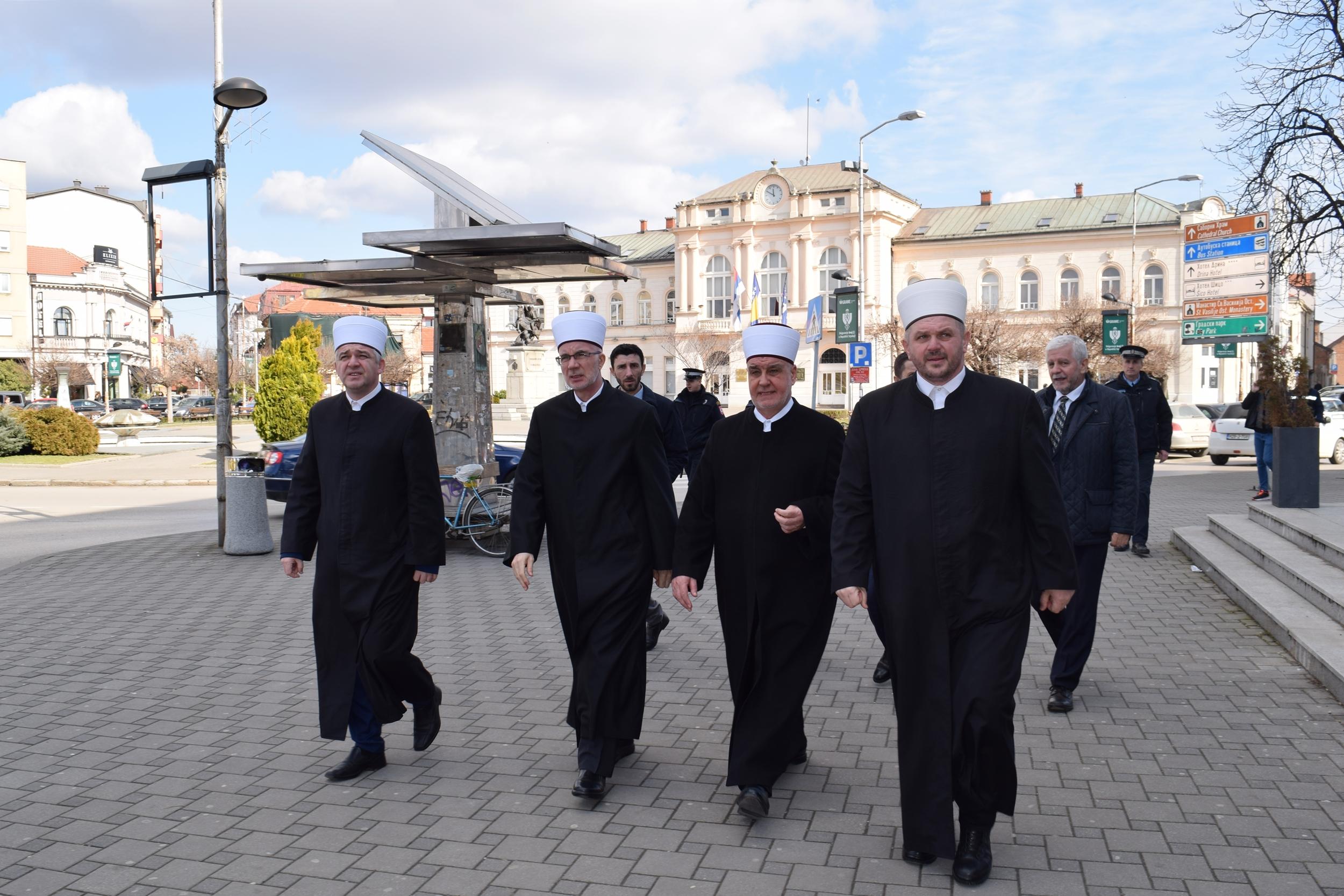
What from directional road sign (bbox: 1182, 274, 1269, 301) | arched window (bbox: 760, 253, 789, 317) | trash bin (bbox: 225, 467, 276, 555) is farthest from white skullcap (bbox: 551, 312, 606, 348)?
arched window (bbox: 760, 253, 789, 317)

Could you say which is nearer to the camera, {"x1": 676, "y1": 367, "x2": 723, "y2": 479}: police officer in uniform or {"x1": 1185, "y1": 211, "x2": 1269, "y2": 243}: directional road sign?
{"x1": 676, "y1": 367, "x2": 723, "y2": 479}: police officer in uniform

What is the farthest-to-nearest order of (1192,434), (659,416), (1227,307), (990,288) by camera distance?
(990,288) < (1192,434) < (1227,307) < (659,416)

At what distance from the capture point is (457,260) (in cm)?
1076

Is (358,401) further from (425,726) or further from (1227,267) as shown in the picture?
(1227,267)

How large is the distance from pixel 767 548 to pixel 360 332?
2055mm

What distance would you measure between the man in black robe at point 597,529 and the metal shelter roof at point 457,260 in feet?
15.2

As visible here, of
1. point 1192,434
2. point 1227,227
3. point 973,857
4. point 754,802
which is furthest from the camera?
point 1192,434

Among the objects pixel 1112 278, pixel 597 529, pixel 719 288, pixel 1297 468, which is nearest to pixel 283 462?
pixel 597 529

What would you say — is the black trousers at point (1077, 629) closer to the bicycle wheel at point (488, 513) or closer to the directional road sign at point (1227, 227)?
the bicycle wheel at point (488, 513)

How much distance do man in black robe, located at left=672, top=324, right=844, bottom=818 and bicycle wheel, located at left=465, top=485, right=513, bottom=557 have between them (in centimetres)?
727

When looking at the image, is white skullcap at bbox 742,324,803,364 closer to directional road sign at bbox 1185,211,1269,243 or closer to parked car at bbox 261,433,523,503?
Result: parked car at bbox 261,433,523,503

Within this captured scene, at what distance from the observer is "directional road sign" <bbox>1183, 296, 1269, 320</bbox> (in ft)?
61.0

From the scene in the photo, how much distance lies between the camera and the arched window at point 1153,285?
203 ft

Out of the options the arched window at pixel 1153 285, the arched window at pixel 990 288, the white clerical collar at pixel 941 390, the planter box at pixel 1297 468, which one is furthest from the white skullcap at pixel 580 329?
the arched window at pixel 990 288
